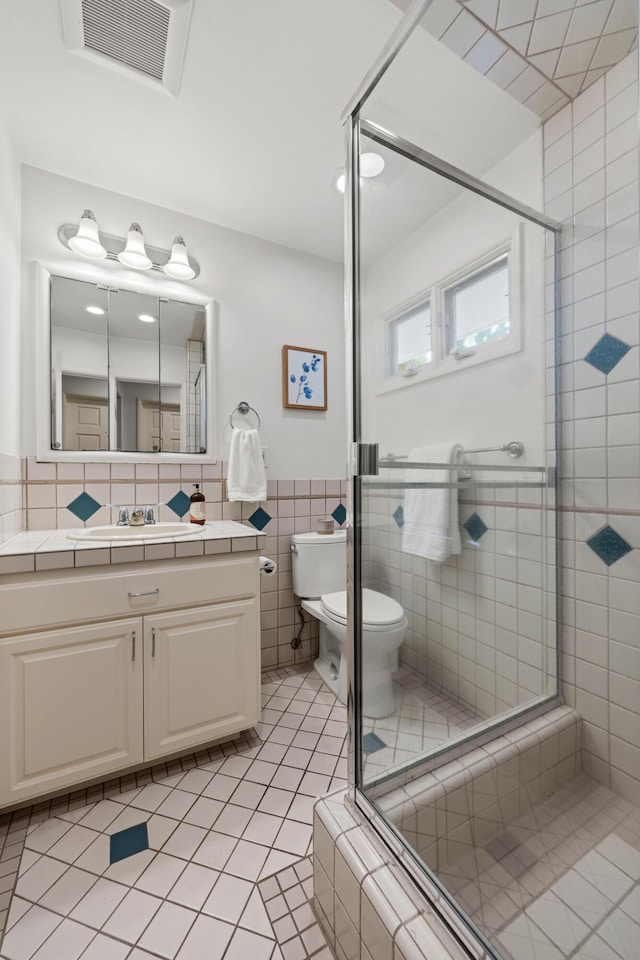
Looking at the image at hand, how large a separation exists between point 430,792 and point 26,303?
217 cm

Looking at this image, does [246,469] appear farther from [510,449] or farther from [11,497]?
[510,449]

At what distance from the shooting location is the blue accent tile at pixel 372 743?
92 centimetres

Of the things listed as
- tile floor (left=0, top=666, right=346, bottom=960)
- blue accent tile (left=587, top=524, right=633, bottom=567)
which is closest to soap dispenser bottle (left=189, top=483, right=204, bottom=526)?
tile floor (left=0, top=666, right=346, bottom=960)

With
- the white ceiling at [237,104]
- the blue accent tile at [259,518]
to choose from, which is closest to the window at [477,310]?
the white ceiling at [237,104]

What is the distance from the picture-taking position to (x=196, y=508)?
183 centimetres

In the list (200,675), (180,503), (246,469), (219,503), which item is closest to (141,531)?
(180,503)

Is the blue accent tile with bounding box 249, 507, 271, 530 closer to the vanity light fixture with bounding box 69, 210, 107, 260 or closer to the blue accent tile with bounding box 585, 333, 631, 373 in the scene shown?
the vanity light fixture with bounding box 69, 210, 107, 260

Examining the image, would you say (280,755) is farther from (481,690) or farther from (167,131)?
(167,131)

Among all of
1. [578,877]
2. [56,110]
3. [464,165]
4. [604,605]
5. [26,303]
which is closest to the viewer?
[578,877]

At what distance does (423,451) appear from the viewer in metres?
1.10

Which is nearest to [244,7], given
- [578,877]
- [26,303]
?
[26,303]

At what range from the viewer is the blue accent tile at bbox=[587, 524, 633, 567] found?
3.32 feet

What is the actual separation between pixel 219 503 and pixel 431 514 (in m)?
1.22

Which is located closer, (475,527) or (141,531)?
(475,527)
